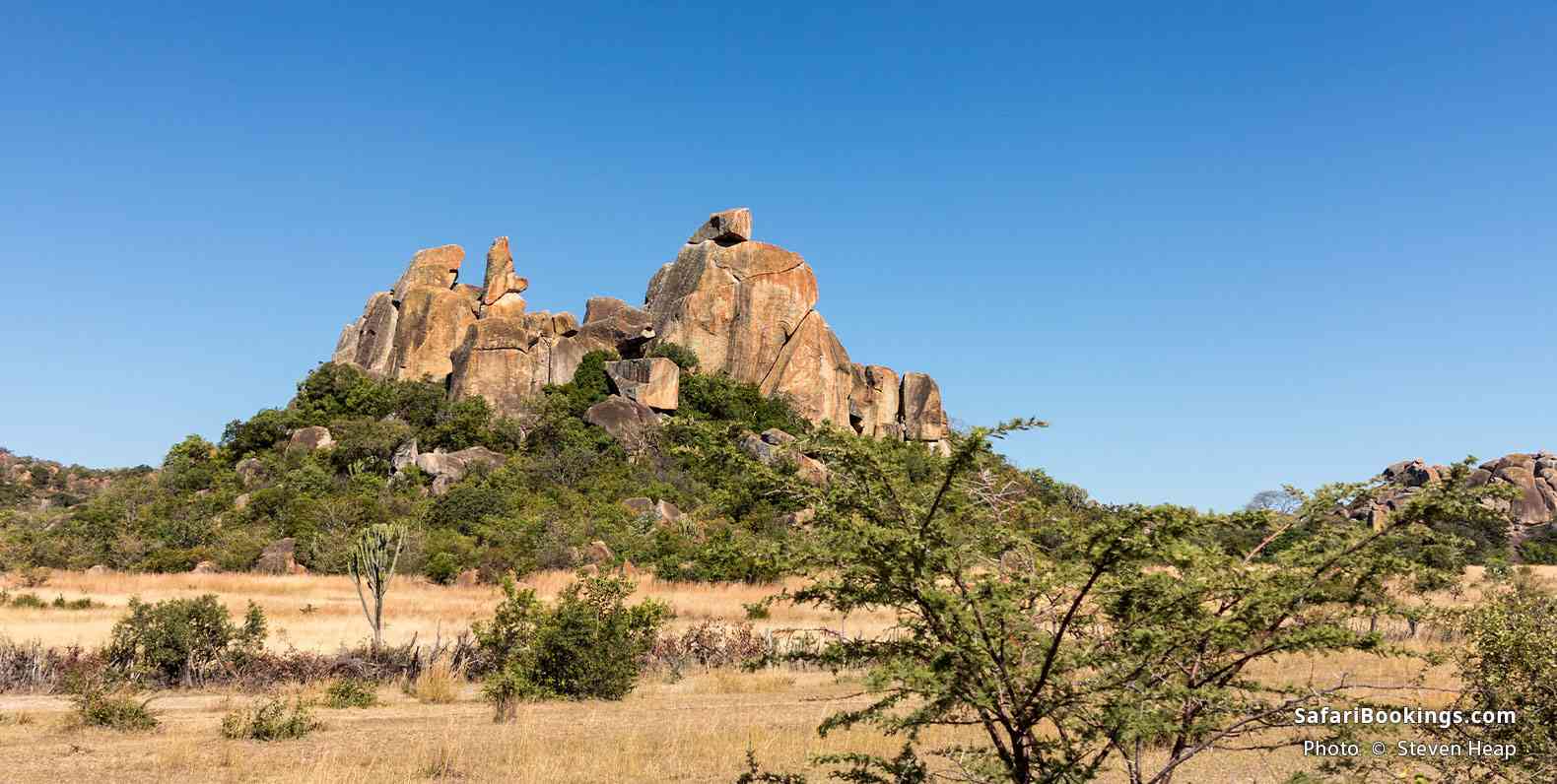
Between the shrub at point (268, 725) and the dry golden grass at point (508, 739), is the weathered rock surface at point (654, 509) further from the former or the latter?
the shrub at point (268, 725)

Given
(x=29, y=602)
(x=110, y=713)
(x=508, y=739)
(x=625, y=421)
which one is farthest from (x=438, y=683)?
(x=625, y=421)

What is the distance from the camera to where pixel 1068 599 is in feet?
18.5

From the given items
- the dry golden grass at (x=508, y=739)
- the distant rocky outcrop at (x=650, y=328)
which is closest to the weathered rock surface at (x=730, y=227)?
the distant rocky outcrop at (x=650, y=328)

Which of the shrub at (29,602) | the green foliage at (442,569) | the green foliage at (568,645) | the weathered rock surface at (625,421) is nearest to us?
the green foliage at (568,645)

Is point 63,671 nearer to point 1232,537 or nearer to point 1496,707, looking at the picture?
point 1232,537

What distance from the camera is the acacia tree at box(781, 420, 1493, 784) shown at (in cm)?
521

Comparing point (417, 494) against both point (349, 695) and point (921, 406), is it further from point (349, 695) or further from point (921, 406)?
point (921, 406)

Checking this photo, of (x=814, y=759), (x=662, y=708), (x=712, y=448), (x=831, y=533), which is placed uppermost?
(x=712, y=448)

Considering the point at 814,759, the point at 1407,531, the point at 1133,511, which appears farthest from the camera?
the point at 814,759

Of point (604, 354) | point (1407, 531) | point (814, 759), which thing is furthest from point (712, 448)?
point (604, 354)

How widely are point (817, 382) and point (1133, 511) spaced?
6146 cm

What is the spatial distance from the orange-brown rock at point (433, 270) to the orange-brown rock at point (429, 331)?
1.26 metres

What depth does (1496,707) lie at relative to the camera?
8148mm

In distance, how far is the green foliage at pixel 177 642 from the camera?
51.8 feet
